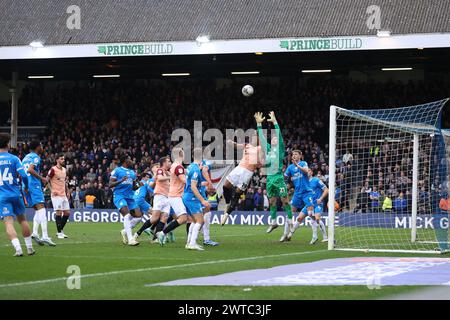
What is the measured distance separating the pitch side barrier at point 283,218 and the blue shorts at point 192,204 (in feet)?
28.2

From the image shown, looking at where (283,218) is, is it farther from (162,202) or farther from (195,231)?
(195,231)

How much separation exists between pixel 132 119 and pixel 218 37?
33.9 ft

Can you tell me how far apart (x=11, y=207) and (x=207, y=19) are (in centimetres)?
2433

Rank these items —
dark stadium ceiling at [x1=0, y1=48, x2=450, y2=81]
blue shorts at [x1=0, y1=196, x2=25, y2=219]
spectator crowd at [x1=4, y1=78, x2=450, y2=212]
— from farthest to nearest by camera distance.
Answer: spectator crowd at [x1=4, y1=78, x2=450, y2=212]
dark stadium ceiling at [x1=0, y1=48, x2=450, y2=81]
blue shorts at [x1=0, y1=196, x2=25, y2=219]

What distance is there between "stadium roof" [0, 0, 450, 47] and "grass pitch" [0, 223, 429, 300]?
49.2 feet

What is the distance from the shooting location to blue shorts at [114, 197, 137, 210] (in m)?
20.4

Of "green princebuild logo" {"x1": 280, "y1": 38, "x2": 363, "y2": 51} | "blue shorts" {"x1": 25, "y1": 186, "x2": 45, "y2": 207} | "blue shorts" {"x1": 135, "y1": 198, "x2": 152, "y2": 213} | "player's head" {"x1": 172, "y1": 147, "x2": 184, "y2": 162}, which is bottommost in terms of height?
"blue shorts" {"x1": 135, "y1": 198, "x2": 152, "y2": 213}

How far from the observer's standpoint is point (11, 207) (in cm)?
1589

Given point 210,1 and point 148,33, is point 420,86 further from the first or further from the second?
point 148,33

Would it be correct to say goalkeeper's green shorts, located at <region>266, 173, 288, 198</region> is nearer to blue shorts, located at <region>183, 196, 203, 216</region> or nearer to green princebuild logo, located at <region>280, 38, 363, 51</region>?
blue shorts, located at <region>183, 196, 203, 216</region>

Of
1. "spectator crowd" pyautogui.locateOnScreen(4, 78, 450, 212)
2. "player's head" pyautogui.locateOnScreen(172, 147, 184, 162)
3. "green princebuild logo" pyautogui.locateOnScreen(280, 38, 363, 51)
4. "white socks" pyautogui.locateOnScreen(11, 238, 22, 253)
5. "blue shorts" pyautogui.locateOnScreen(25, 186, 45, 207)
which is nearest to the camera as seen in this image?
"white socks" pyautogui.locateOnScreen(11, 238, 22, 253)

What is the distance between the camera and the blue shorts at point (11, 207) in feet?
51.8

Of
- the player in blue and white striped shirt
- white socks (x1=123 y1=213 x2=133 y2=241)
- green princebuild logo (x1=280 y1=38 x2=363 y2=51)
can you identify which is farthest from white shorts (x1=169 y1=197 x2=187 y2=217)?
green princebuild logo (x1=280 y1=38 x2=363 y2=51)

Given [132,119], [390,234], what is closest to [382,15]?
Result: [390,234]
